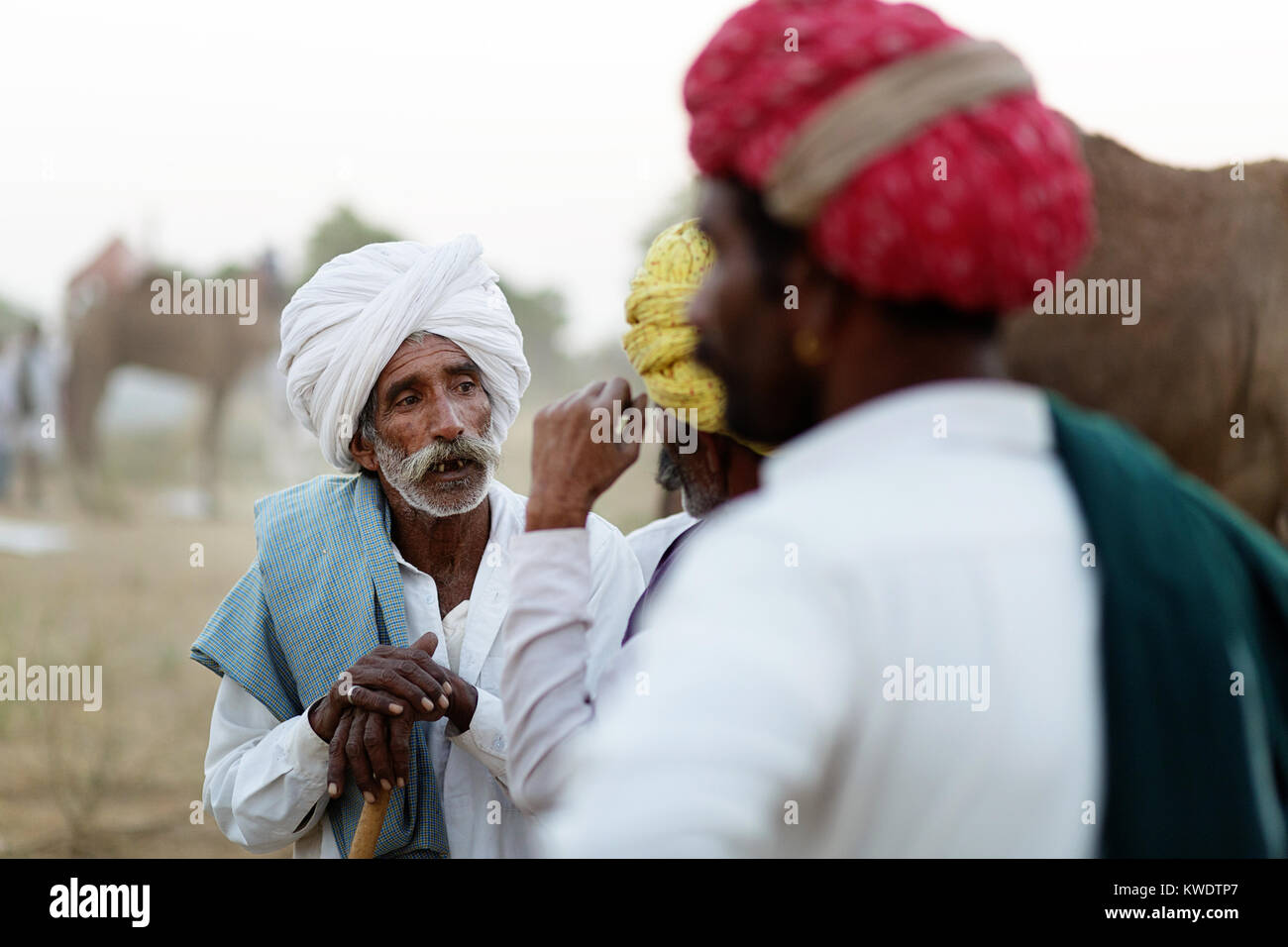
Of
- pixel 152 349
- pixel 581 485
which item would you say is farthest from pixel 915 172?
pixel 152 349

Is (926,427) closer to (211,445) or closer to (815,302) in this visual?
(815,302)

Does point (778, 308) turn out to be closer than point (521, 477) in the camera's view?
Yes

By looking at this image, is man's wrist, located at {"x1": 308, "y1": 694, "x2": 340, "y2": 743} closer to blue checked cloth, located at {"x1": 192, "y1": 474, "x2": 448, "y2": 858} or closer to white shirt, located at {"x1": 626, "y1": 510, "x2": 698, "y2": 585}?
blue checked cloth, located at {"x1": 192, "y1": 474, "x2": 448, "y2": 858}

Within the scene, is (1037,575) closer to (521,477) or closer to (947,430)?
(947,430)

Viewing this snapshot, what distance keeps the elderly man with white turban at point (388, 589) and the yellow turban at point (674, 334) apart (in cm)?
55

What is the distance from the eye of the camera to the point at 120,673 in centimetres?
1084

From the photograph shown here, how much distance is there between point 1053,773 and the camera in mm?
1130

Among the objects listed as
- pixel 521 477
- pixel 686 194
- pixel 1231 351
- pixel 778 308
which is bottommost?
pixel 778 308

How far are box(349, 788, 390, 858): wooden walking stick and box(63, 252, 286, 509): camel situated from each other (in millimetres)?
16998

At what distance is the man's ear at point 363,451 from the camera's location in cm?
311

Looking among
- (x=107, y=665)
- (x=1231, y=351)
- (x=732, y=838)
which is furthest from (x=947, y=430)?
(x=107, y=665)

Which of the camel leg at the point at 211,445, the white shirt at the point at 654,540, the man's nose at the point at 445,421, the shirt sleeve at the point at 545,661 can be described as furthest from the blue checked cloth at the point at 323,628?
the camel leg at the point at 211,445

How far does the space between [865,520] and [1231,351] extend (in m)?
1.92

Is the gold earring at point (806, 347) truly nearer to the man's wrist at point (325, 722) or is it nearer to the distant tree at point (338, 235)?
the man's wrist at point (325, 722)
